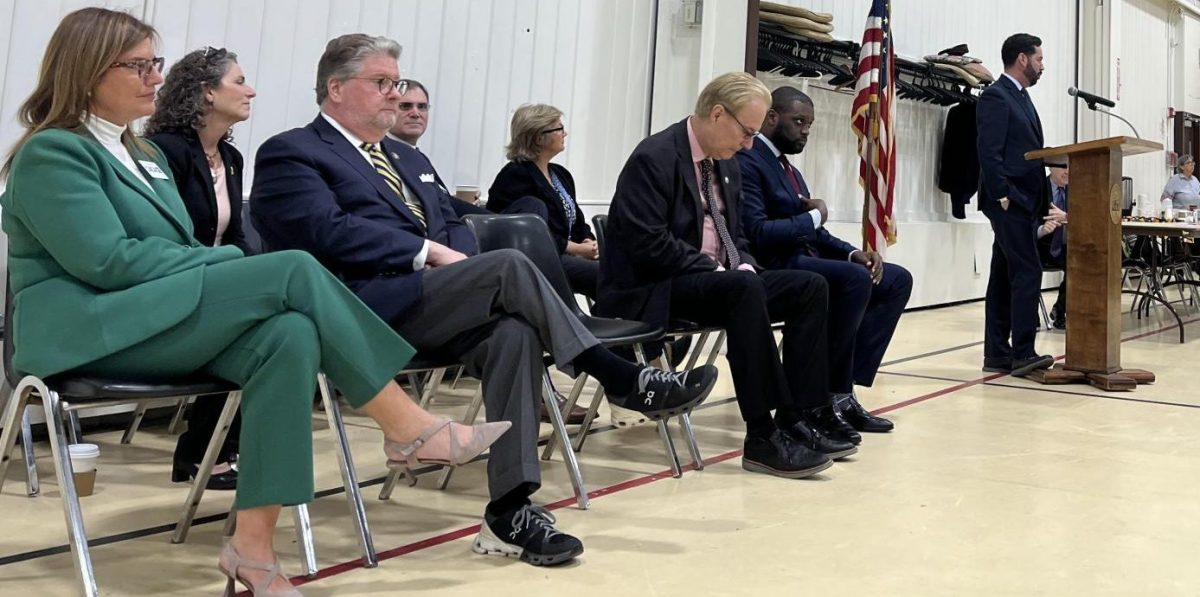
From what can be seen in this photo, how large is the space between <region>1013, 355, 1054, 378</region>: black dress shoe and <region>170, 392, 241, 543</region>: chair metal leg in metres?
4.31

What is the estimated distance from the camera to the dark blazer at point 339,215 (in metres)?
2.63

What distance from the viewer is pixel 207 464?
2.43 metres

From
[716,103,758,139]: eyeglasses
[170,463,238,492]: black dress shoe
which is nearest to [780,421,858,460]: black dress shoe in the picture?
[716,103,758,139]: eyeglasses

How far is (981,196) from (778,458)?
3079mm

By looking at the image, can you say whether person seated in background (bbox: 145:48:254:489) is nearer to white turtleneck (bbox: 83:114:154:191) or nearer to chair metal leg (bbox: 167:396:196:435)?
chair metal leg (bbox: 167:396:196:435)

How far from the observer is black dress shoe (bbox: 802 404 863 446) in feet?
12.2

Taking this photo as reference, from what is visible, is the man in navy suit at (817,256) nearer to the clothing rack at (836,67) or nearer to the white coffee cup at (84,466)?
the white coffee cup at (84,466)

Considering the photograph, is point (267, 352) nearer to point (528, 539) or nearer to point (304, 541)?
point (304, 541)

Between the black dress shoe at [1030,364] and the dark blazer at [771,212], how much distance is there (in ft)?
6.61

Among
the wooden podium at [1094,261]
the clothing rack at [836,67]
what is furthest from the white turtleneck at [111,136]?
the clothing rack at [836,67]

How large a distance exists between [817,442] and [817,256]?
3.27 feet

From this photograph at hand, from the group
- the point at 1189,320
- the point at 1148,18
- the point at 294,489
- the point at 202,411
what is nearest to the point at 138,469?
the point at 202,411

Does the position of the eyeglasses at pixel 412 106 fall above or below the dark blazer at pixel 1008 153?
below

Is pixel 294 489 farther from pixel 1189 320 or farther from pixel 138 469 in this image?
pixel 1189 320
